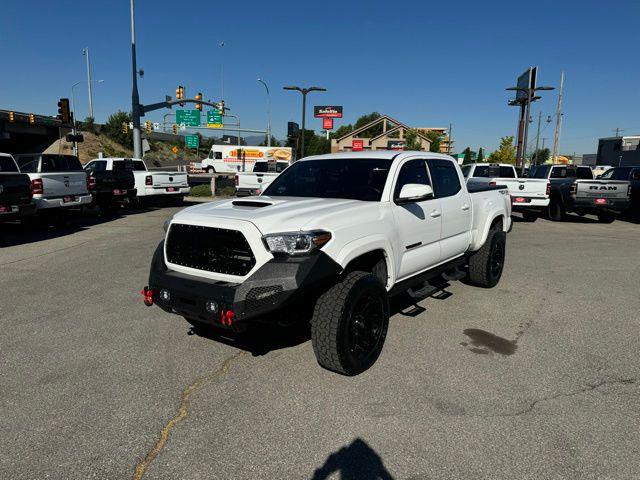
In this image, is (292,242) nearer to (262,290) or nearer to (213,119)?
(262,290)

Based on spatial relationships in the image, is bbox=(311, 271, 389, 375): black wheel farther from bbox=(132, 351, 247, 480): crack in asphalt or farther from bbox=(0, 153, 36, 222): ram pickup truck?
bbox=(0, 153, 36, 222): ram pickup truck

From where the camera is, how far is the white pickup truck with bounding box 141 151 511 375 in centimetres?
323

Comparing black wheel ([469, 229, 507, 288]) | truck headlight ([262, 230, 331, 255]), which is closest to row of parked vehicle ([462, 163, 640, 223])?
black wheel ([469, 229, 507, 288])

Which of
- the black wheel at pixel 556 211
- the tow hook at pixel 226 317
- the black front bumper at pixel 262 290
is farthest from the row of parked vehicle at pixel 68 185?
the black wheel at pixel 556 211

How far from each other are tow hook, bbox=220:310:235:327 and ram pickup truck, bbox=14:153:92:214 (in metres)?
9.80

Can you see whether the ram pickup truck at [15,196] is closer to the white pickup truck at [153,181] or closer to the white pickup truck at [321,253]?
the white pickup truck at [153,181]

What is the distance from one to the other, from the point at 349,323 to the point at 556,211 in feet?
47.9

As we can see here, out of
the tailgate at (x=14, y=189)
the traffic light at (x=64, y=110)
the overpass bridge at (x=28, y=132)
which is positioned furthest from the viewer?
the overpass bridge at (x=28, y=132)

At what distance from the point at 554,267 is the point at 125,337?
7.06 m

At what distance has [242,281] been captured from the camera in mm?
3336

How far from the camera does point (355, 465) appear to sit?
2629 millimetres

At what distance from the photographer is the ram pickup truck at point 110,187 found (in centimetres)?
1423

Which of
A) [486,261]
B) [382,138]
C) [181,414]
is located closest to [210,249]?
[181,414]

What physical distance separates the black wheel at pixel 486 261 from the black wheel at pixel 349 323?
2.74 metres
